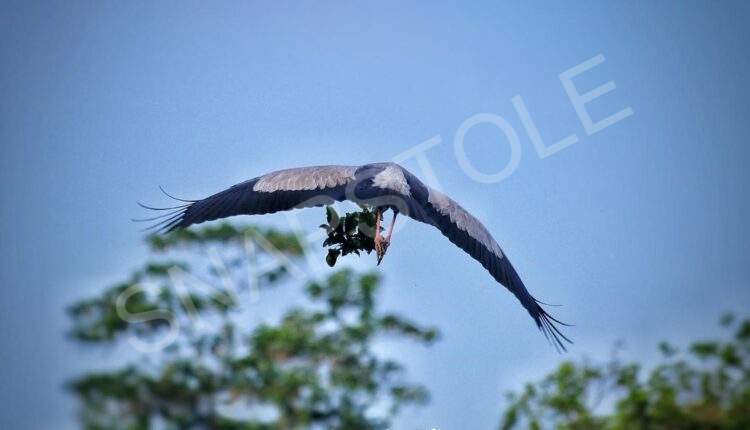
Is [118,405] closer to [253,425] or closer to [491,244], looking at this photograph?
[253,425]

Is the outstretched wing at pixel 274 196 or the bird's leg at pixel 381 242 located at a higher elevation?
the outstretched wing at pixel 274 196

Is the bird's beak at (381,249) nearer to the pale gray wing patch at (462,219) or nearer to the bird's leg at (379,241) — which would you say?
the bird's leg at (379,241)

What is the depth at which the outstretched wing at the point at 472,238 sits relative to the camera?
11969 mm

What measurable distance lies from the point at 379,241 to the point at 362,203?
1.50ft

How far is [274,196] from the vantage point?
12.4 m

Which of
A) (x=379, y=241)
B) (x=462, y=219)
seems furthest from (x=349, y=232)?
(x=462, y=219)

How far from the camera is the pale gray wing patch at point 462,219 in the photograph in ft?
40.1

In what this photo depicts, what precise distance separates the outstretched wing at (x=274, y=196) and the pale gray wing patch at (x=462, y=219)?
99 cm

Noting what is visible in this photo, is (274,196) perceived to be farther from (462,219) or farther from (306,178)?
(462,219)

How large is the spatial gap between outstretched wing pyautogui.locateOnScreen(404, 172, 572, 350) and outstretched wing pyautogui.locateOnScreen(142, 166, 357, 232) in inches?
33.6

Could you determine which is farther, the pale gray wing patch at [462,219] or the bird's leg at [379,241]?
the pale gray wing patch at [462,219]

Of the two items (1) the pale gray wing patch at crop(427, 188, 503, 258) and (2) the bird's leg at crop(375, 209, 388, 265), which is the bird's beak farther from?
(1) the pale gray wing patch at crop(427, 188, 503, 258)

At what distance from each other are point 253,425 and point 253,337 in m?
1.64

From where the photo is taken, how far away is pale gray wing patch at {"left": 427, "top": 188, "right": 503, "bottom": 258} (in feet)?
40.1
